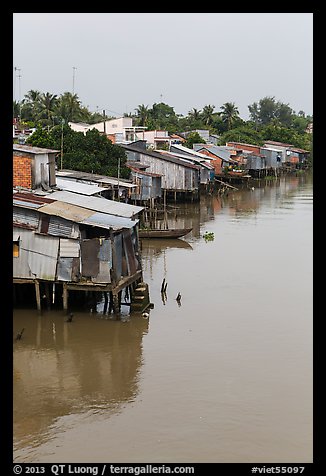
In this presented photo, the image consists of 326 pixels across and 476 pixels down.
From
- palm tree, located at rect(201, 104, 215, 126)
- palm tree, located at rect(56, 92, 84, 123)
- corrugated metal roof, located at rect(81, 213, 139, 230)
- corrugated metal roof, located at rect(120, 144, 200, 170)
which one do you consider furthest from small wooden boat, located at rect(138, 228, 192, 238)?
palm tree, located at rect(201, 104, 215, 126)

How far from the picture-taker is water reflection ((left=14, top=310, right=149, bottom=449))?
1035 centimetres

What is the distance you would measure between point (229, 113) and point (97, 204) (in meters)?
58.3

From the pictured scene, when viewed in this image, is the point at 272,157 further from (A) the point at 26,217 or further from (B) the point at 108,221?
(A) the point at 26,217

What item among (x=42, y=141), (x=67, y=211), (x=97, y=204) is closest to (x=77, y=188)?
(x=97, y=204)

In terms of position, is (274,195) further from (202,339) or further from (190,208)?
(202,339)

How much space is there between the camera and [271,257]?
23016 mm

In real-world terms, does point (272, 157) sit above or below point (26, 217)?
above

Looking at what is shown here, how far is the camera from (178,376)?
38.8 feet

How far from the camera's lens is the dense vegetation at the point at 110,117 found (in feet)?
90.4

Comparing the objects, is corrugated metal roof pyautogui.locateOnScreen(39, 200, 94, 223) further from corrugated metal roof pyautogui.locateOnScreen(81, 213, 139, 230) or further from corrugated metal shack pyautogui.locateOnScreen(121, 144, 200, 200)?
corrugated metal shack pyautogui.locateOnScreen(121, 144, 200, 200)

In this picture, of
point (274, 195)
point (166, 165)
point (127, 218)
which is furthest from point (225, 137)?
point (127, 218)

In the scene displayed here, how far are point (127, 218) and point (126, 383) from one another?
499 cm

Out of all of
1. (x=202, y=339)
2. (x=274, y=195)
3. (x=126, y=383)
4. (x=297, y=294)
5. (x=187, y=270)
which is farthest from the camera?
(x=274, y=195)

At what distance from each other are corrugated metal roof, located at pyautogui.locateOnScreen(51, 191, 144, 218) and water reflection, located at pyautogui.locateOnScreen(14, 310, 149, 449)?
252 centimetres
